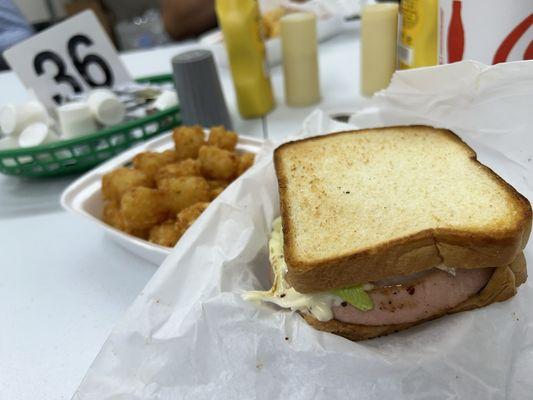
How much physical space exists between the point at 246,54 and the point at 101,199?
2.00 feet

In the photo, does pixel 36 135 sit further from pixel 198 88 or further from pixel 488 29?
pixel 488 29

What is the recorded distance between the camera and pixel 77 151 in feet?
3.75

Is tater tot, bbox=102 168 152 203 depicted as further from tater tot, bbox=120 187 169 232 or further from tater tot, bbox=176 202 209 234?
tater tot, bbox=176 202 209 234

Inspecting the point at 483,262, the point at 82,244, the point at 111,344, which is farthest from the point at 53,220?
the point at 483,262

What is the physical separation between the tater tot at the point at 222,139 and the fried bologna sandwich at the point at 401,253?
36 centimetres

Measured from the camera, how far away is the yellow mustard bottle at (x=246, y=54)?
4.16ft

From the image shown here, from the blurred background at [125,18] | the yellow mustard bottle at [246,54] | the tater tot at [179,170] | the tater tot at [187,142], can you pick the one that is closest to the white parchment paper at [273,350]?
the tater tot at [179,170]

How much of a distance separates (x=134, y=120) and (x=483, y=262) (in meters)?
0.93

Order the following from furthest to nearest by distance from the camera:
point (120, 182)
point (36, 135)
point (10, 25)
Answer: point (10, 25) < point (36, 135) < point (120, 182)

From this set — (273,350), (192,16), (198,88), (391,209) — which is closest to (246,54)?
(198,88)

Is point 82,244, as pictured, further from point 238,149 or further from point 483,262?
point 483,262

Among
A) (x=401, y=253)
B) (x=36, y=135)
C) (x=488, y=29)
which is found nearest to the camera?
(x=401, y=253)

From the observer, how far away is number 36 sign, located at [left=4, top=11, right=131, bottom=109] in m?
1.27

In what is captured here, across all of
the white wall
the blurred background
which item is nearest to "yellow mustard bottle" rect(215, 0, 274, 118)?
the blurred background
